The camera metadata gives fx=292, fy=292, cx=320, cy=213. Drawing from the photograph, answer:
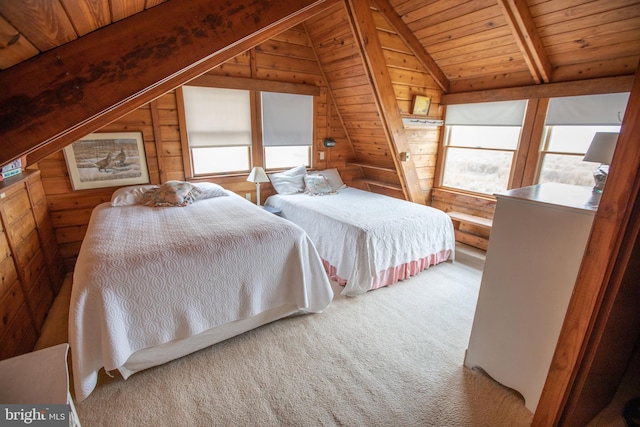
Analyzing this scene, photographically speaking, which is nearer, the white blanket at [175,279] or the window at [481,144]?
the white blanket at [175,279]

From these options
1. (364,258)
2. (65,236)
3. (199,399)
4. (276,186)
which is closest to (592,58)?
(364,258)

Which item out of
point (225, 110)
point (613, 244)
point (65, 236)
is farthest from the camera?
point (225, 110)

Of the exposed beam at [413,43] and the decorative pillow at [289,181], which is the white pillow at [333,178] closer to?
the decorative pillow at [289,181]

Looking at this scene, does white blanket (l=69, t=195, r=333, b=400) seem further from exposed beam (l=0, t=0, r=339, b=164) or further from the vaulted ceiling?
exposed beam (l=0, t=0, r=339, b=164)

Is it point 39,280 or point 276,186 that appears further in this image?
point 276,186

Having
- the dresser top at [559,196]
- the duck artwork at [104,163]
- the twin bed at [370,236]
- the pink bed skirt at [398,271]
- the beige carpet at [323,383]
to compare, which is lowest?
the beige carpet at [323,383]

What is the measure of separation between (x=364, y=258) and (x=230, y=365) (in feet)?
4.50

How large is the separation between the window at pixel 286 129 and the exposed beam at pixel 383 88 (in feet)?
3.84

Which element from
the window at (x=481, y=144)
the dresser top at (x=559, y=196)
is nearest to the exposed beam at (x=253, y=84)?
the window at (x=481, y=144)

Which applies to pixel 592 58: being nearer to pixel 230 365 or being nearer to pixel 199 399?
pixel 230 365

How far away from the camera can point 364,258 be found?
265 centimetres

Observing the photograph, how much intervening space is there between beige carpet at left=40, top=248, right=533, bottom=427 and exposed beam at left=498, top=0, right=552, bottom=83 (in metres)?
2.52

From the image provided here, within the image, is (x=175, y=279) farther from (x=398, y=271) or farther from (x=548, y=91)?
(x=548, y=91)

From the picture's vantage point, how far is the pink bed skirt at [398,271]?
9.32 ft
